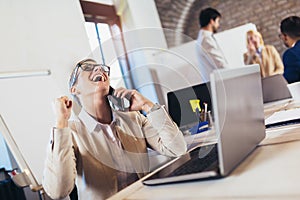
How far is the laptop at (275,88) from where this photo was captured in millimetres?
2143

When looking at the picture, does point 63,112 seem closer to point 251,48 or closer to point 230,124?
point 230,124

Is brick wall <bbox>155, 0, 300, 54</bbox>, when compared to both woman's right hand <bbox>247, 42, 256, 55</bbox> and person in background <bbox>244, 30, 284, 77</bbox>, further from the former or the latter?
woman's right hand <bbox>247, 42, 256, 55</bbox>

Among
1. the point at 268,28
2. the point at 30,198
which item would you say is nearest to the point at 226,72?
the point at 30,198

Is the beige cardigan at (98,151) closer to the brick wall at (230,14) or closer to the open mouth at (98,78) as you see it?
the open mouth at (98,78)

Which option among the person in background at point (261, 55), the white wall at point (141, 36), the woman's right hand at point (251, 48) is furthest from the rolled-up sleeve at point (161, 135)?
the woman's right hand at point (251, 48)

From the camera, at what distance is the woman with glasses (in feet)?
3.26

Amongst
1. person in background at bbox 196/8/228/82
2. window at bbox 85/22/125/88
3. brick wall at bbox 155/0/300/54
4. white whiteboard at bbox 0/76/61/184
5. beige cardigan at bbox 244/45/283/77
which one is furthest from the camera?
brick wall at bbox 155/0/300/54

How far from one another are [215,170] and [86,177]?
1.98ft

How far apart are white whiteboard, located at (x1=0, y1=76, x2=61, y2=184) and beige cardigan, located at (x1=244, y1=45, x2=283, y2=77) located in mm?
2260

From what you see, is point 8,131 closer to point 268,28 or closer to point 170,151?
point 170,151

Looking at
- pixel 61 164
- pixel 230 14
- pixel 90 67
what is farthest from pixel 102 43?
pixel 230 14

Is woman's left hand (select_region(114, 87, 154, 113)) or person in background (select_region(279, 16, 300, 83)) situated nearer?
woman's left hand (select_region(114, 87, 154, 113))

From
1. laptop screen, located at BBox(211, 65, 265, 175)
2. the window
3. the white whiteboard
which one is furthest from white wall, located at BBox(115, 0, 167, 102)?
laptop screen, located at BBox(211, 65, 265, 175)

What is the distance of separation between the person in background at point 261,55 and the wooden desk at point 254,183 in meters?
2.58
